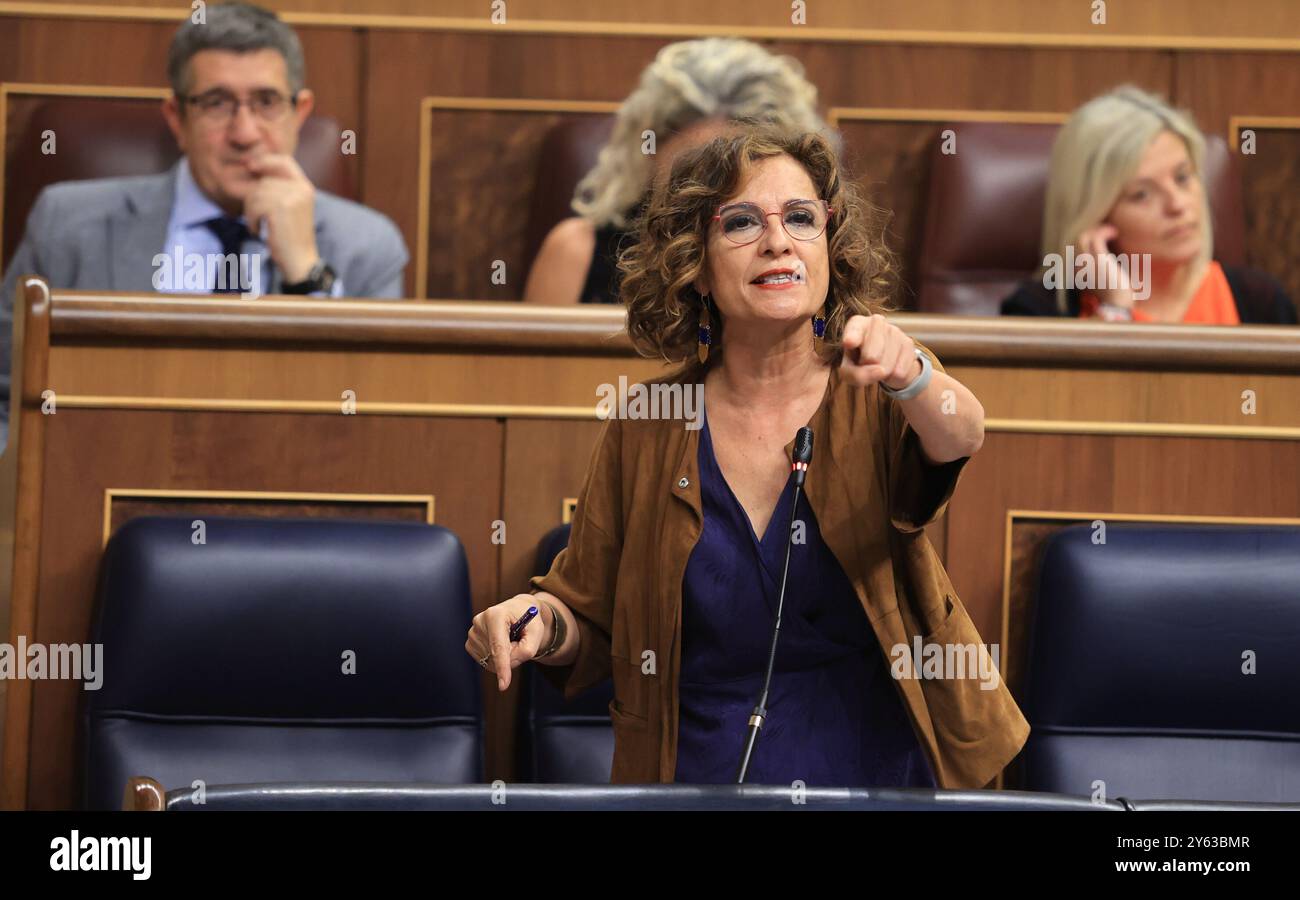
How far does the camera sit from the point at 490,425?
114 centimetres

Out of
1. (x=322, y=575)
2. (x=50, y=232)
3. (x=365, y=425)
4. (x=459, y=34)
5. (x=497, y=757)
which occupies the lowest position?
(x=497, y=757)

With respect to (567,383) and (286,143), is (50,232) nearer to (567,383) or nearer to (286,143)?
(286,143)

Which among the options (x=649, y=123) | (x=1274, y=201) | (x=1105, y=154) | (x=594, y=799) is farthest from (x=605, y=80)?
(x=594, y=799)

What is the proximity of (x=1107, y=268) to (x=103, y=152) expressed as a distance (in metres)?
1.00

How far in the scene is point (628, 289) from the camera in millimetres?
896

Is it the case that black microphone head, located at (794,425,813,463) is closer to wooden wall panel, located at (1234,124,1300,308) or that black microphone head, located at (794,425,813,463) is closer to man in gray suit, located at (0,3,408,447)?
man in gray suit, located at (0,3,408,447)

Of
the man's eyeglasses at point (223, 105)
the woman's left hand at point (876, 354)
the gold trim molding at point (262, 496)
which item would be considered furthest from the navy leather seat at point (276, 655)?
the man's eyeglasses at point (223, 105)

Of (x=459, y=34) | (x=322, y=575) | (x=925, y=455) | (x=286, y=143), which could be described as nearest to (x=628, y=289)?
(x=925, y=455)

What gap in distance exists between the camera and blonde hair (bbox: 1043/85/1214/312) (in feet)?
4.93

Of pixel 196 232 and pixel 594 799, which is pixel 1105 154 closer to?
pixel 196 232

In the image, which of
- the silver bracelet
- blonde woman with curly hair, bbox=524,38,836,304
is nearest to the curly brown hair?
the silver bracelet
